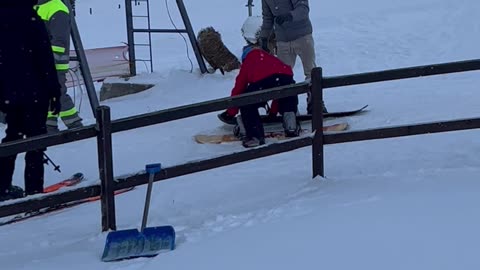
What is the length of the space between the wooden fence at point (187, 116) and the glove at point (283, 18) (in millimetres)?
2496

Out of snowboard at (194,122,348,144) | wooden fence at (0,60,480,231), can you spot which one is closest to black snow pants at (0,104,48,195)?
wooden fence at (0,60,480,231)

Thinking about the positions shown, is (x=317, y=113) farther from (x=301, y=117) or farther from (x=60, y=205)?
(x=301, y=117)

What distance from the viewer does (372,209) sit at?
5129 mm

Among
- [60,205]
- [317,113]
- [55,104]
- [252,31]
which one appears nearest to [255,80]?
[252,31]

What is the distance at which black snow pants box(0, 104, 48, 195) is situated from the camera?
18.9ft

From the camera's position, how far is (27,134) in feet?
19.1

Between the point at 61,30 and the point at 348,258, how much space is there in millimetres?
4172

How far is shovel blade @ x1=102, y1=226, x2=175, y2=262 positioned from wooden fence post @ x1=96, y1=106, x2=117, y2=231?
1.04 feet

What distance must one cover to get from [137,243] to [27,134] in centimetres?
158

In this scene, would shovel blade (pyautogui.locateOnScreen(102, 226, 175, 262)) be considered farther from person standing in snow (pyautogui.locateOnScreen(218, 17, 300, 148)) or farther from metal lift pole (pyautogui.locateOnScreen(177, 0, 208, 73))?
metal lift pole (pyautogui.locateOnScreen(177, 0, 208, 73))

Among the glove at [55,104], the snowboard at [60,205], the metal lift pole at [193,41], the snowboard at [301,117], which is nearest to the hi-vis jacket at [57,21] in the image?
the snowboard at [60,205]

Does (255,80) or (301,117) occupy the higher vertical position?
(255,80)

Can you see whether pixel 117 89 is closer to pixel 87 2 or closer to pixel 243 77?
pixel 243 77

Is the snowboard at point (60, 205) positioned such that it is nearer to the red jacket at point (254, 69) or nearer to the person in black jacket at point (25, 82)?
the person in black jacket at point (25, 82)
